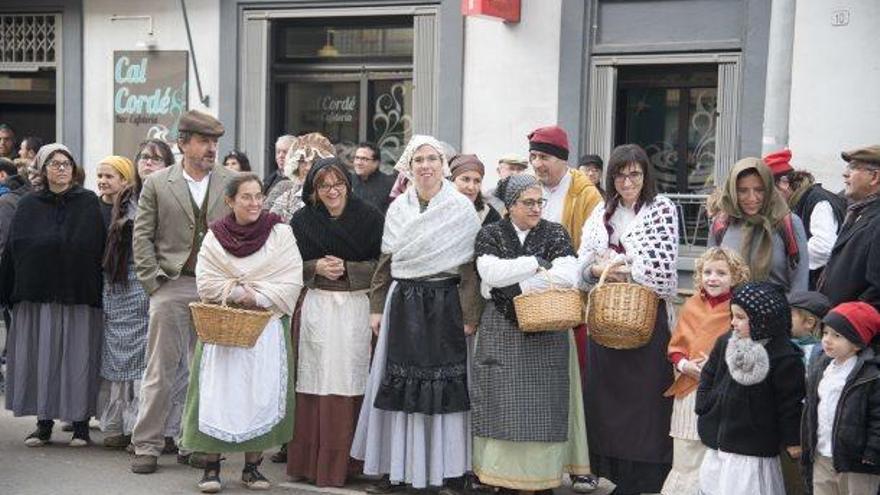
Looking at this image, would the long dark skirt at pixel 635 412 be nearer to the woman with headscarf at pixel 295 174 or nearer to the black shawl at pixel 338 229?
the black shawl at pixel 338 229

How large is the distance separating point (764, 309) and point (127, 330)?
4.15 m

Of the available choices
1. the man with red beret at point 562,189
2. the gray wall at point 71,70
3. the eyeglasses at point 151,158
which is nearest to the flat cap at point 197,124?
the eyeglasses at point 151,158

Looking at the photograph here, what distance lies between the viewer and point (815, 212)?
8.26m

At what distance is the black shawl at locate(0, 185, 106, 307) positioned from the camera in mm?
7582

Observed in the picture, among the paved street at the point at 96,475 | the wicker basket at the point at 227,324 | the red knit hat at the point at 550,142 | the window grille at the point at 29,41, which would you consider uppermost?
the window grille at the point at 29,41

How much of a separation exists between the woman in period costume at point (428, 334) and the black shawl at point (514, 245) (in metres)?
0.23

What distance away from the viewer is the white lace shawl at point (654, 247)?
623 centimetres

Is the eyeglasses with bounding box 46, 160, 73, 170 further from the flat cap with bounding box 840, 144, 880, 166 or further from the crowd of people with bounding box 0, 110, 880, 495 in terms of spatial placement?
the flat cap with bounding box 840, 144, 880, 166

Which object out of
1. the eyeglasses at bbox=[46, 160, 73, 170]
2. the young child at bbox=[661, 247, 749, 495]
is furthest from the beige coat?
the young child at bbox=[661, 247, 749, 495]

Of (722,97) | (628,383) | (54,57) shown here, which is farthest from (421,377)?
(54,57)

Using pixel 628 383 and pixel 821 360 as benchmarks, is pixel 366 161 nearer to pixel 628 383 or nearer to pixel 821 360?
pixel 628 383

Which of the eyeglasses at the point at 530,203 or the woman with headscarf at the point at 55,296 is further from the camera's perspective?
the woman with headscarf at the point at 55,296

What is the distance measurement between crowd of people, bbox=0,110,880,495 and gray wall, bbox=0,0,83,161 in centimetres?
693

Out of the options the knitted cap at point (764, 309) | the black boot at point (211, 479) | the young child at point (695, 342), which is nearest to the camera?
the knitted cap at point (764, 309)
